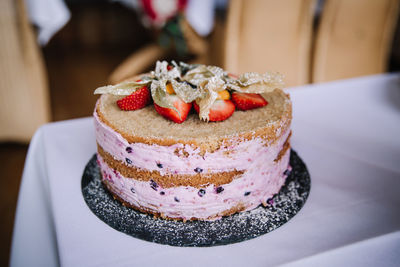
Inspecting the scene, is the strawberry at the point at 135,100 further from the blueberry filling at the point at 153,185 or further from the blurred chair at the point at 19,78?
the blurred chair at the point at 19,78

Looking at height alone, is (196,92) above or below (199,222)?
above

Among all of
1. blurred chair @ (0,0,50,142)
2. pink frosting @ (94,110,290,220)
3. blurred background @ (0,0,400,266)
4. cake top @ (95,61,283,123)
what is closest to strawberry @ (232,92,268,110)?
cake top @ (95,61,283,123)

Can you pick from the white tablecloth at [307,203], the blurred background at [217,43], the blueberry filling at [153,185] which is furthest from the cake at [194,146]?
the blurred background at [217,43]

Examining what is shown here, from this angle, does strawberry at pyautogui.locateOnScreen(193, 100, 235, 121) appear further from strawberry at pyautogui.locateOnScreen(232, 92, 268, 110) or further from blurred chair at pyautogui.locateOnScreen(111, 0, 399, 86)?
blurred chair at pyautogui.locateOnScreen(111, 0, 399, 86)

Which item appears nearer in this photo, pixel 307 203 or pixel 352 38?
pixel 307 203

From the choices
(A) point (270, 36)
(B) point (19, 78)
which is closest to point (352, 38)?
(A) point (270, 36)

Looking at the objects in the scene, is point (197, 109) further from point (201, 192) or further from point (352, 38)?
point (352, 38)
